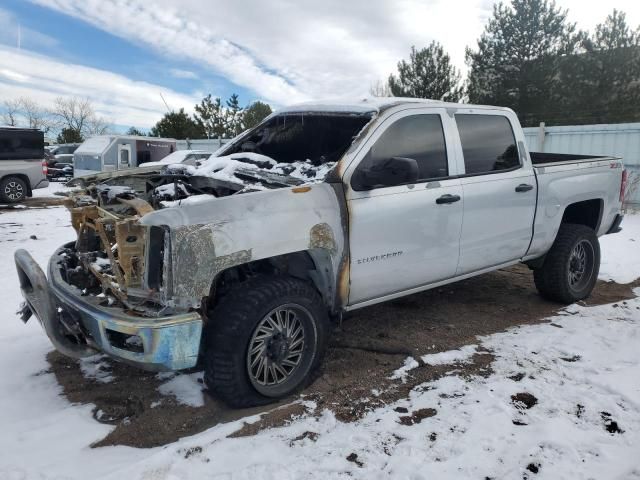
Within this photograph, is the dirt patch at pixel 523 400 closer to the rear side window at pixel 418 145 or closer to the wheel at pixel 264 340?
the wheel at pixel 264 340

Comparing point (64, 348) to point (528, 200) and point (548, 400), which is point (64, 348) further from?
point (528, 200)

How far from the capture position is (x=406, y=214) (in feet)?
12.3

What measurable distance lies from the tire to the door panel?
552 millimetres

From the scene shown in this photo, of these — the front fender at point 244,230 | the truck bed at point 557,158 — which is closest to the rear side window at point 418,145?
the front fender at point 244,230

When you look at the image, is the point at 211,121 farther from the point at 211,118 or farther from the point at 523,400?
the point at 523,400

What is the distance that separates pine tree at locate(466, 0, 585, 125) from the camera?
2223cm

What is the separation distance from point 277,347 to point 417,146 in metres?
1.86

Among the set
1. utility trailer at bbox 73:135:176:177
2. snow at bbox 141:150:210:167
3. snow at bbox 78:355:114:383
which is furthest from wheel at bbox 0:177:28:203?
snow at bbox 78:355:114:383

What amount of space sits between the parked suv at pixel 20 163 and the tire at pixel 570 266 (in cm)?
1348

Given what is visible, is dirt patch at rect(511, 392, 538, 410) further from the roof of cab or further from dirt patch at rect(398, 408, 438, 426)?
the roof of cab

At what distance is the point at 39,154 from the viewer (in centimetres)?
1441

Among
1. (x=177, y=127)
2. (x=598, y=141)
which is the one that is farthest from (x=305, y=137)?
(x=177, y=127)

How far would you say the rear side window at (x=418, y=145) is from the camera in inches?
148

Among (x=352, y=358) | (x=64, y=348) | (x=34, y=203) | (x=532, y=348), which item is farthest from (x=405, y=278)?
(x=34, y=203)
